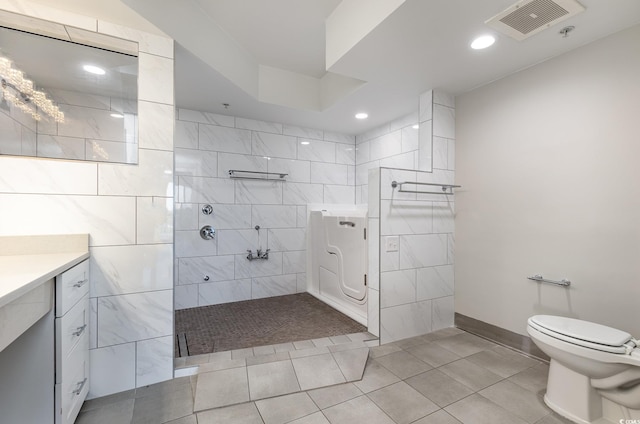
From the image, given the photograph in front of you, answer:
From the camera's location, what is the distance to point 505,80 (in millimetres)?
2260

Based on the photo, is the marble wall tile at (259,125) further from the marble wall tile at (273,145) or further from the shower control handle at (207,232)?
the shower control handle at (207,232)

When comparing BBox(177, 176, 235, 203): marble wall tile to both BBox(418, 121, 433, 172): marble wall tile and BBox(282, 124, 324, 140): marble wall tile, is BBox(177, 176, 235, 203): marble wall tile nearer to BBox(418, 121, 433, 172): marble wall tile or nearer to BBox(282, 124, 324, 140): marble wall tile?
BBox(282, 124, 324, 140): marble wall tile

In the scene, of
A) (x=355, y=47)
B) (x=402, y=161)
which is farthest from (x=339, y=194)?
(x=355, y=47)

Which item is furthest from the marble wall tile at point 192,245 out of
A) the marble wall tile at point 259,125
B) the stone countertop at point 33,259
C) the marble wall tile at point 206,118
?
the stone countertop at point 33,259

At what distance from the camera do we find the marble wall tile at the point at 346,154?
382 cm

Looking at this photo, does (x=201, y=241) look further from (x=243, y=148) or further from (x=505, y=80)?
(x=505, y=80)

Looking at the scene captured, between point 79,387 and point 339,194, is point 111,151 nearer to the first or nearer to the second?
point 79,387

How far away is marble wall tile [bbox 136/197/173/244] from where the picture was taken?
168 cm

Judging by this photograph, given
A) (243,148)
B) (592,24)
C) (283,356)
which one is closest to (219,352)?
(283,356)

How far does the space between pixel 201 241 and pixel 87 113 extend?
1.63m

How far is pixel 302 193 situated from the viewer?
355 centimetres

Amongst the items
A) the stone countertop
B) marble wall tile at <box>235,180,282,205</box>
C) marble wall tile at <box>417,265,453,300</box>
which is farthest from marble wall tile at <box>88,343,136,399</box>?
marble wall tile at <box>417,265,453,300</box>

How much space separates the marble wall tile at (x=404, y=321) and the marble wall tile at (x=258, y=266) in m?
1.52

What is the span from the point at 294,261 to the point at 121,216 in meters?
2.12
